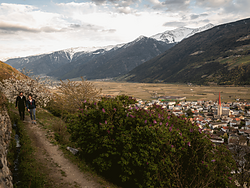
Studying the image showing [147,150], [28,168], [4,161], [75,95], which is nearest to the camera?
[4,161]

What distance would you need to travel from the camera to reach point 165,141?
8.02 m

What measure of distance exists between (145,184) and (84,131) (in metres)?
4.24

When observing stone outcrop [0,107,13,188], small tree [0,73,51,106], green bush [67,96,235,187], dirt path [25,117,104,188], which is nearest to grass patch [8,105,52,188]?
dirt path [25,117,104,188]

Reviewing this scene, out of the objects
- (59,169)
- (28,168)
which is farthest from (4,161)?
(59,169)

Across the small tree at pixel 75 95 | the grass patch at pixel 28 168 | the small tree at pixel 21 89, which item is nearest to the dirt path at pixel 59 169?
the grass patch at pixel 28 168

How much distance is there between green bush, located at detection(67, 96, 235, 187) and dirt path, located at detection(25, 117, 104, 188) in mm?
1063

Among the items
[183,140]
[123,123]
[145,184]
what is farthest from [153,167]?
[123,123]

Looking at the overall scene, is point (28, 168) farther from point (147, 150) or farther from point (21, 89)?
point (21, 89)

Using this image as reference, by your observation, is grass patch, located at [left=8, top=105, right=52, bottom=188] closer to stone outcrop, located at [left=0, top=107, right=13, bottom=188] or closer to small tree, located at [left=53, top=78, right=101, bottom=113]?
stone outcrop, located at [left=0, top=107, right=13, bottom=188]

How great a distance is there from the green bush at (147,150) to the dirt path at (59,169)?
106 cm

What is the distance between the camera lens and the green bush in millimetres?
7934

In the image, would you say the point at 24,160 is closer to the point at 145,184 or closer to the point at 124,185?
the point at 124,185

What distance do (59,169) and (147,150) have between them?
437 cm

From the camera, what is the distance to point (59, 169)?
8.29 meters
